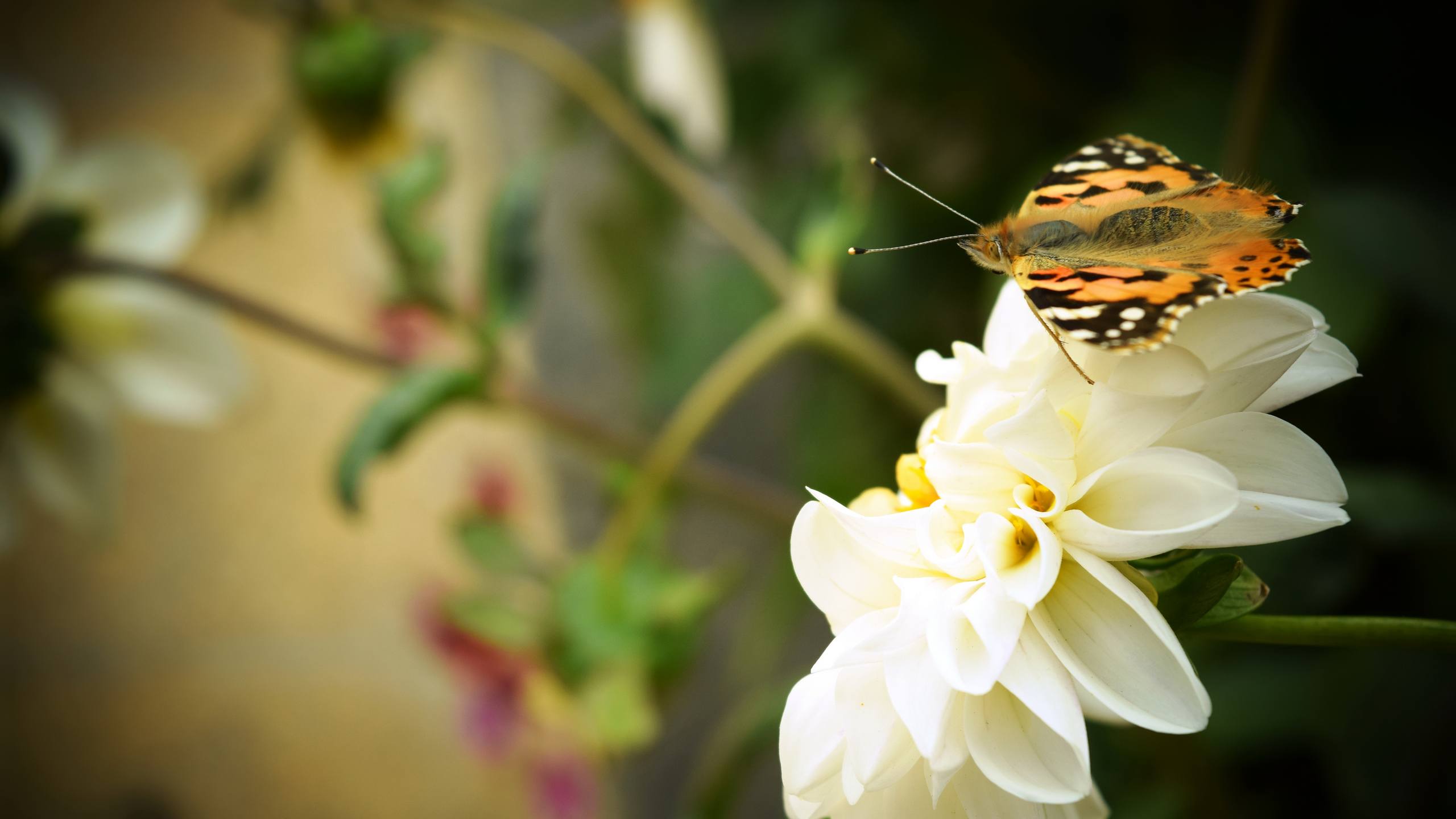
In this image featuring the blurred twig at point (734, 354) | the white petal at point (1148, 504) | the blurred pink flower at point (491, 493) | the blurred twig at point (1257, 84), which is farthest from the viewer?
the blurred pink flower at point (491, 493)

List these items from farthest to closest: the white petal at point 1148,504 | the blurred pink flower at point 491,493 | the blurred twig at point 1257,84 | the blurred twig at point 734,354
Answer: the blurred pink flower at point 491,493 < the blurred twig at point 734,354 < the blurred twig at point 1257,84 < the white petal at point 1148,504

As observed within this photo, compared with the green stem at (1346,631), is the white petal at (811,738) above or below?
above

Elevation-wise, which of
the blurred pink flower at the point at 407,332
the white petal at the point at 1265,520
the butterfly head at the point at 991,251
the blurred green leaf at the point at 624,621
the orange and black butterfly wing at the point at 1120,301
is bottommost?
the white petal at the point at 1265,520

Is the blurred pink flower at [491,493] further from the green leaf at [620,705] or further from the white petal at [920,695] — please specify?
the white petal at [920,695]

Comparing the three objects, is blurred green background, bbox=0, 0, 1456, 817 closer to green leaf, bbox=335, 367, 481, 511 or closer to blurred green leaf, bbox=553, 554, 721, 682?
blurred green leaf, bbox=553, 554, 721, 682

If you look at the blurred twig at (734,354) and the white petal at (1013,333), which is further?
the blurred twig at (734,354)

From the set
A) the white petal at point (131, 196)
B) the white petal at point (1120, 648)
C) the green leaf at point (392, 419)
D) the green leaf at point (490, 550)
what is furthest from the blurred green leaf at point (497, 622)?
the white petal at point (1120, 648)
